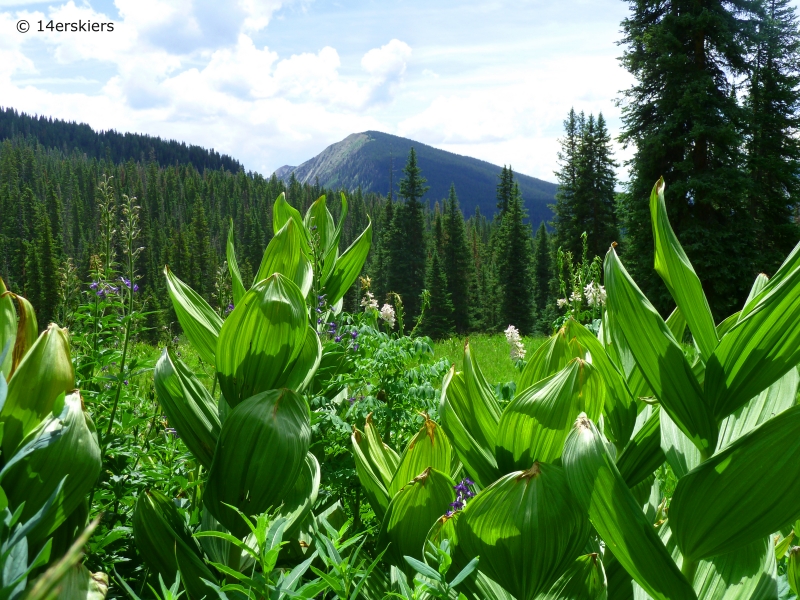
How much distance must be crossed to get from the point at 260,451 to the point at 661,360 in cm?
77

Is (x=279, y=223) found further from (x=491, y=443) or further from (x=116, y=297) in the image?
(x=491, y=443)

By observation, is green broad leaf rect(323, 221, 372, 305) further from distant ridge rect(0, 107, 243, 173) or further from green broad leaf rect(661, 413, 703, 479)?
distant ridge rect(0, 107, 243, 173)

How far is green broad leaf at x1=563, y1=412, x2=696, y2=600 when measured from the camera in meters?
0.85

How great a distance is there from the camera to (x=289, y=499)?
142cm

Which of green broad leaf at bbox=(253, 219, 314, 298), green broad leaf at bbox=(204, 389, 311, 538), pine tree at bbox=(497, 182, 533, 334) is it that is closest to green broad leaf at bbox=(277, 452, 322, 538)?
green broad leaf at bbox=(204, 389, 311, 538)

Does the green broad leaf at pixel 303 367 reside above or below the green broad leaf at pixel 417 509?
above

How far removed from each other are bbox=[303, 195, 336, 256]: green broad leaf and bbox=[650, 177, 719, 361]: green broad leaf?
110cm

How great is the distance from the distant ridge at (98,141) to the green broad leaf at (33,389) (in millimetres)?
163120

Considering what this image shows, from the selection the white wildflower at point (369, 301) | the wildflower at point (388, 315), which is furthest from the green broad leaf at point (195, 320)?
the wildflower at point (388, 315)

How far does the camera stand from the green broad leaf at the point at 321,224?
6.14 feet

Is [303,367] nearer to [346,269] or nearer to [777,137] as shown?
[346,269]

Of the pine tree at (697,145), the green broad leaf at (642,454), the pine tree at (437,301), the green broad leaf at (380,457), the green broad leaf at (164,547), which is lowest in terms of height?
the pine tree at (437,301)

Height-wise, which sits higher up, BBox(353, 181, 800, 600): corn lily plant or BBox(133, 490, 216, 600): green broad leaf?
BBox(353, 181, 800, 600): corn lily plant

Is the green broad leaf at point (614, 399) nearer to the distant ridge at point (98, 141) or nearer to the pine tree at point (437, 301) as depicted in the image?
the pine tree at point (437, 301)
